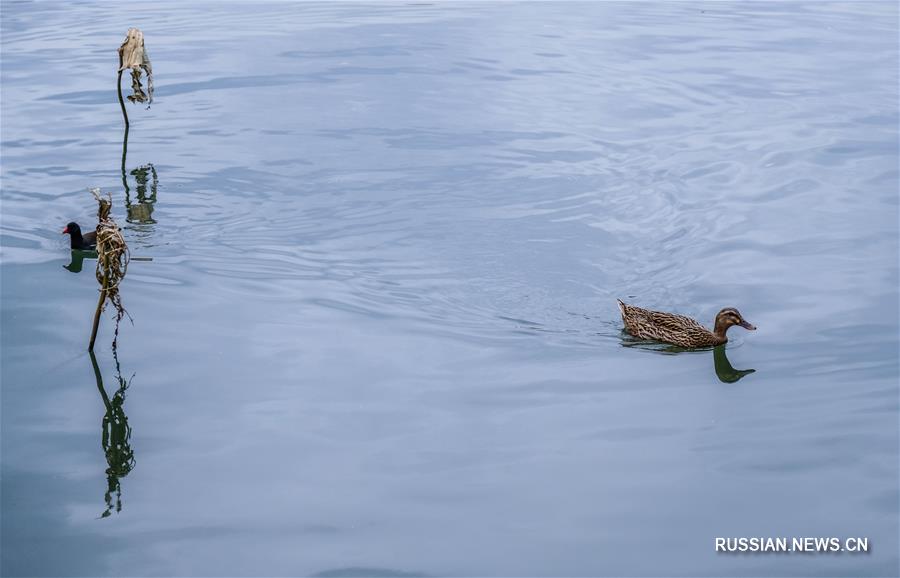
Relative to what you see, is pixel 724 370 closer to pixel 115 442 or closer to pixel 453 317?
pixel 453 317

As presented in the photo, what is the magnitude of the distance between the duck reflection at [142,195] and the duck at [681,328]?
293 inches

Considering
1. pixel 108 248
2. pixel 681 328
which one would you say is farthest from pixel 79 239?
pixel 681 328

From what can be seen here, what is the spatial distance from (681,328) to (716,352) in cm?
52

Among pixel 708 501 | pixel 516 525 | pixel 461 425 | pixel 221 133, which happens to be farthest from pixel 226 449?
pixel 221 133

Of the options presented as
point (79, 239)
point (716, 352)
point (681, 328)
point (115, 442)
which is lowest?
point (115, 442)

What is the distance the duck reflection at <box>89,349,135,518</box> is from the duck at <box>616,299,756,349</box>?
18.0 feet

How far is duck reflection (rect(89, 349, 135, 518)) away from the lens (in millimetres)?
8930

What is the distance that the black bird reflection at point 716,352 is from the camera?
11.3m

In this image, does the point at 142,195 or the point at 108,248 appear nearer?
the point at 108,248

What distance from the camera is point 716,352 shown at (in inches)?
471

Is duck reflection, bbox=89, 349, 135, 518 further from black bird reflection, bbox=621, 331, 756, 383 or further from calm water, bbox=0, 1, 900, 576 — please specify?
black bird reflection, bbox=621, 331, 756, 383

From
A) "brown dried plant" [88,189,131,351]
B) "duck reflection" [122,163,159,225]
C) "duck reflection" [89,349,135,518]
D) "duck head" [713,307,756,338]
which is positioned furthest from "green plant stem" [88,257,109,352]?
"duck head" [713,307,756,338]

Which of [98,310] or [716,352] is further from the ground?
[716,352]

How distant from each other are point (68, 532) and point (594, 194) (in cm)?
1028
